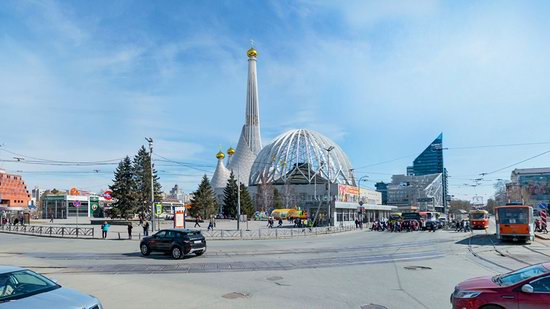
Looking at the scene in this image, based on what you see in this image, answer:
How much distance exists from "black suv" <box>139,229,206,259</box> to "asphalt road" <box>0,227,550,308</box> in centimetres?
54

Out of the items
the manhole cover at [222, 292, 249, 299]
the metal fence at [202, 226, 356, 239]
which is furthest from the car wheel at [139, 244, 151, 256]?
the metal fence at [202, 226, 356, 239]

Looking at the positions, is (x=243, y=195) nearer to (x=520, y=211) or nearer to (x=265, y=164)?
(x=265, y=164)

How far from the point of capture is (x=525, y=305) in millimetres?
Answer: 6941

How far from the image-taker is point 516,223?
1171 inches

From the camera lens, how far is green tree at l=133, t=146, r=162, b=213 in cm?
6719

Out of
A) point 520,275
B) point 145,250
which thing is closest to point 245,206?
point 145,250

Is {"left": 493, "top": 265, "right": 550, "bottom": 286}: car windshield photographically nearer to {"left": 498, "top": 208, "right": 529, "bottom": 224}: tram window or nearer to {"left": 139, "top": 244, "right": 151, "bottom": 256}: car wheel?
{"left": 139, "top": 244, "right": 151, "bottom": 256}: car wheel

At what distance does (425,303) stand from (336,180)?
10736cm

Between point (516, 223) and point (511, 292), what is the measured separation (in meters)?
26.4

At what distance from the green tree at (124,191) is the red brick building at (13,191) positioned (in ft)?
141

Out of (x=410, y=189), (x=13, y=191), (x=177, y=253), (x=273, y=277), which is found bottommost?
(x=177, y=253)

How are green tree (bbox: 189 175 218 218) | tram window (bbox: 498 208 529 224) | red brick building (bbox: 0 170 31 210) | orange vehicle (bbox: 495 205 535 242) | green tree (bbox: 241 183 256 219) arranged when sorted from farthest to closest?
red brick building (bbox: 0 170 31 210) → green tree (bbox: 241 183 256 219) → green tree (bbox: 189 175 218 218) → tram window (bbox: 498 208 529 224) → orange vehicle (bbox: 495 205 535 242)

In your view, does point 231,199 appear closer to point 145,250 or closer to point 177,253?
point 145,250

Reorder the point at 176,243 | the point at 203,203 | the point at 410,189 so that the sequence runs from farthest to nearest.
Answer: the point at 410,189
the point at 203,203
the point at 176,243
